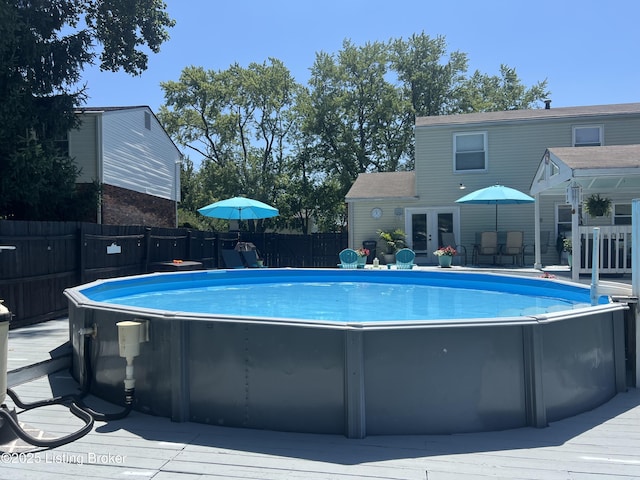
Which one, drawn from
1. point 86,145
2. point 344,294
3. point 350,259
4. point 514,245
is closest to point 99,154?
point 86,145

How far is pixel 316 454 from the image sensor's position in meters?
2.76

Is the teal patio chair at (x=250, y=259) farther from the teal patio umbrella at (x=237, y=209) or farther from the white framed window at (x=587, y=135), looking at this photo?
the white framed window at (x=587, y=135)

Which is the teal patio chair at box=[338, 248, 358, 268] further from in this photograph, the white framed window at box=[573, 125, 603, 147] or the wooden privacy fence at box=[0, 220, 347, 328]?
the white framed window at box=[573, 125, 603, 147]

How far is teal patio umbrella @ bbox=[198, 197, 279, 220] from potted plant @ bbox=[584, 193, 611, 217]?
8.60 m

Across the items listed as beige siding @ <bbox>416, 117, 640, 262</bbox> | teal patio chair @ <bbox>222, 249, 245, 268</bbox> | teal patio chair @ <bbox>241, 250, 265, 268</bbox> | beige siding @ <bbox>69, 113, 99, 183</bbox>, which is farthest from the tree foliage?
teal patio chair @ <bbox>222, 249, 245, 268</bbox>

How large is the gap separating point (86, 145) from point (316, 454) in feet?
46.8

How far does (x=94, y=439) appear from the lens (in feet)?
9.86

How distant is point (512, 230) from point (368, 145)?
13.9m

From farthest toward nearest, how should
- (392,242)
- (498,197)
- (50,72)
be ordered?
1. (392,242)
2. (50,72)
3. (498,197)

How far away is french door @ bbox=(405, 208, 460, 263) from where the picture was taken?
15555mm

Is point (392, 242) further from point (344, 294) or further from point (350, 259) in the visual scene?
point (344, 294)

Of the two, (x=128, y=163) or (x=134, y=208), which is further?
(x=134, y=208)

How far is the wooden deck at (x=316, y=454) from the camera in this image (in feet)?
8.35

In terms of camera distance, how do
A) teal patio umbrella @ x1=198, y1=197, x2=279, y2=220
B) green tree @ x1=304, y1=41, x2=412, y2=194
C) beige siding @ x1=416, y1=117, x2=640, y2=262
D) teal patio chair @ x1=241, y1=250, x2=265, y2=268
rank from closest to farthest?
1. teal patio umbrella @ x1=198, y1=197, x2=279, y2=220
2. teal patio chair @ x1=241, y1=250, x2=265, y2=268
3. beige siding @ x1=416, y1=117, x2=640, y2=262
4. green tree @ x1=304, y1=41, x2=412, y2=194
